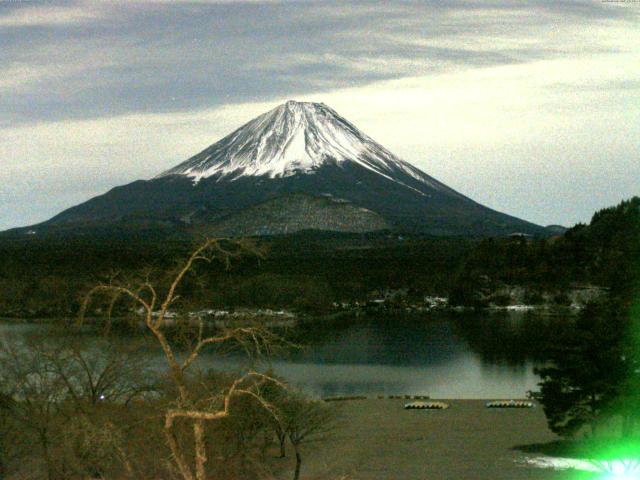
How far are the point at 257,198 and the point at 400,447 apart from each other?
129768mm

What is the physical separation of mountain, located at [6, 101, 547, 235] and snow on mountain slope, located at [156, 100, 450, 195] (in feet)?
0.51

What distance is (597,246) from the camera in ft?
293

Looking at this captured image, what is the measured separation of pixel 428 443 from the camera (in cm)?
2367

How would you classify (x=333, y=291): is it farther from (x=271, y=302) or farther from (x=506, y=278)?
(x=506, y=278)

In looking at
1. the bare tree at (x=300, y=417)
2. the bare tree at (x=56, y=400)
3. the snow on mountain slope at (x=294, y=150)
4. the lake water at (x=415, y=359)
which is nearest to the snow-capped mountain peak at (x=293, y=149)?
the snow on mountain slope at (x=294, y=150)

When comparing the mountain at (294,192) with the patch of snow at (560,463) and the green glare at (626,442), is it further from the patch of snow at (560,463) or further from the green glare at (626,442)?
the green glare at (626,442)

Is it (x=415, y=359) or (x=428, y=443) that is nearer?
(x=428, y=443)

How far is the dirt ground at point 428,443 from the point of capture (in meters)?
20.0

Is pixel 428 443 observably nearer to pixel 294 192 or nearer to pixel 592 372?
pixel 592 372

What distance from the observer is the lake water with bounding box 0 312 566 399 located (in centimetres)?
3534

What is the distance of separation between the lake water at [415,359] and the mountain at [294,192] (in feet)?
229

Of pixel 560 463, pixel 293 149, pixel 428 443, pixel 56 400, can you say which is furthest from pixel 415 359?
pixel 293 149

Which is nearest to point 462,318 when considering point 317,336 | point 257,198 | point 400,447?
point 317,336

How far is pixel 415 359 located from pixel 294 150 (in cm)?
11911
